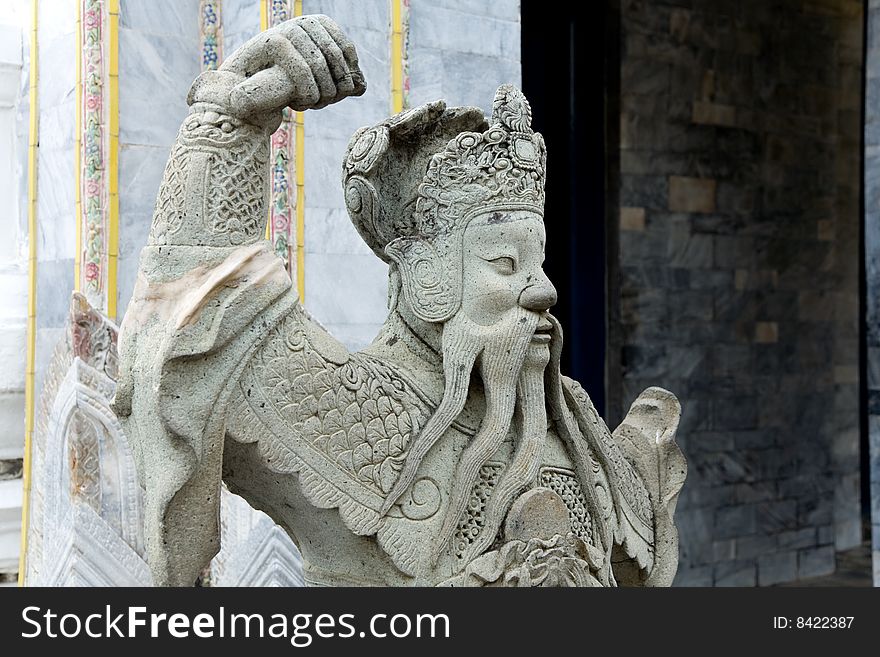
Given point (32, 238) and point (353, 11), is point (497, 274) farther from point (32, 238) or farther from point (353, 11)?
point (32, 238)

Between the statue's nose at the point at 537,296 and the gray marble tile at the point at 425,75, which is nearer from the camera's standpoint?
the statue's nose at the point at 537,296

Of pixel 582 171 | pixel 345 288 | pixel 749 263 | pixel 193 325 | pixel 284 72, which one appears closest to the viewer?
pixel 193 325

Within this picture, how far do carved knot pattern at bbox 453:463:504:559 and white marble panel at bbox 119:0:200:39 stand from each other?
2.38 m

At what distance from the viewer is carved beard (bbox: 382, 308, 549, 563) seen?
2.60 metres

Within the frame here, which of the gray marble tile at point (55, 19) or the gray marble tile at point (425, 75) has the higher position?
the gray marble tile at point (55, 19)

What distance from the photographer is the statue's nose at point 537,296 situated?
2.65 m

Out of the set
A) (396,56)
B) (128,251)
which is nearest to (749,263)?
(396,56)

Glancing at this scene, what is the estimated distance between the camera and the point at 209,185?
2.41 meters

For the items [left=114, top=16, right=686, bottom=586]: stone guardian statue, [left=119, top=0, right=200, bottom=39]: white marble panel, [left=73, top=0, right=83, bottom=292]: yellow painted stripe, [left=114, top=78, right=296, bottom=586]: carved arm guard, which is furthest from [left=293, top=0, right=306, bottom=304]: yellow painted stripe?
[left=114, top=78, right=296, bottom=586]: carved arm guard

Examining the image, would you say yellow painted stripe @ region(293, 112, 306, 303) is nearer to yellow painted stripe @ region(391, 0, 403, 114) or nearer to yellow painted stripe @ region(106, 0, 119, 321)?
yellow painted stripe @ region(391, 0, 403, 114)

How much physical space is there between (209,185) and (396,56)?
207cm

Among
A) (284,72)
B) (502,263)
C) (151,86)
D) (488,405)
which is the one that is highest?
(151,86)

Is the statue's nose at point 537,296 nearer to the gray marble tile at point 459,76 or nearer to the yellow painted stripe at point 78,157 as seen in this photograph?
the gray marble tile at point 459,76

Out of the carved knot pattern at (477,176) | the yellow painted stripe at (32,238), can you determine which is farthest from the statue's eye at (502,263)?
the yellow painted stripe at (32,238)
